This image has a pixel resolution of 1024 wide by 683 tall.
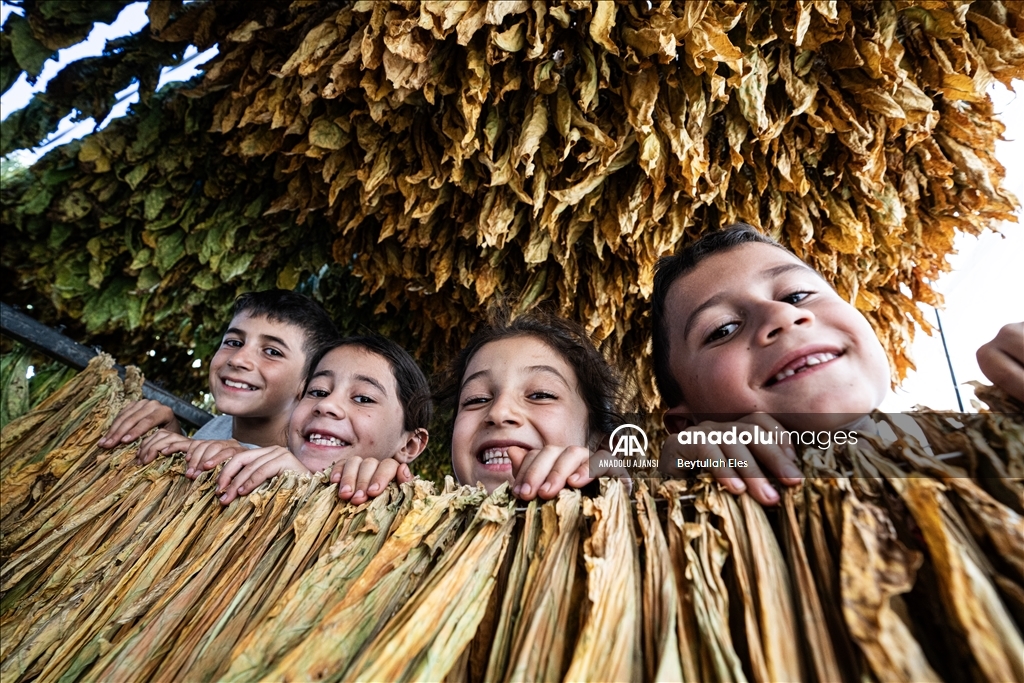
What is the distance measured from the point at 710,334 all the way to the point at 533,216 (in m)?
0.70

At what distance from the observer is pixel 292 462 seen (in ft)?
2.74

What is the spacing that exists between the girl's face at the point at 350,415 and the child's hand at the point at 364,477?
2.04 feet

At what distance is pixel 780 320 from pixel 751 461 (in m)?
0.28

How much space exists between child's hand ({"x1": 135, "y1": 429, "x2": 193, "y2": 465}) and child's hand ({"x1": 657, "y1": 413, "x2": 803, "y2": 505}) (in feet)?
2.53

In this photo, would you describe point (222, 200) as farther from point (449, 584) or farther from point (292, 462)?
point (449, 584)

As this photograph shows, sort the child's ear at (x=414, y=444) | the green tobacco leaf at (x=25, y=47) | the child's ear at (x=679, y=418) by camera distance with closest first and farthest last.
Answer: the child's ear at (x=679, y=418), the green tobacco leaf at (x=25, y=47), the child's ear at (x=414, y=444)

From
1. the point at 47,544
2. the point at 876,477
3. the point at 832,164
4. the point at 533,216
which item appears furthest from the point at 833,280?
the point at 47,544

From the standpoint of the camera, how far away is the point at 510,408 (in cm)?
108

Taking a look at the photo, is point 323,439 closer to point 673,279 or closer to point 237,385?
point 237,385

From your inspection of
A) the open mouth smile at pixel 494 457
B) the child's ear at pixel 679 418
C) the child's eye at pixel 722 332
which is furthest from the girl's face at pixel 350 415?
the child's eye at pixel 722 332

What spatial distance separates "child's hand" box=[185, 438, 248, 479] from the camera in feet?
2.71

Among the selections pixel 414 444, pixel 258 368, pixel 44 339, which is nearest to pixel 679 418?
pixel 414 444

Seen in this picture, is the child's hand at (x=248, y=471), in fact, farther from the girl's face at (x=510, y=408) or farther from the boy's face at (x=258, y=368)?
the boy's face at (x=258, y=368)

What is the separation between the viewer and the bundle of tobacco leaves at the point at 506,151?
1198 millimetres
